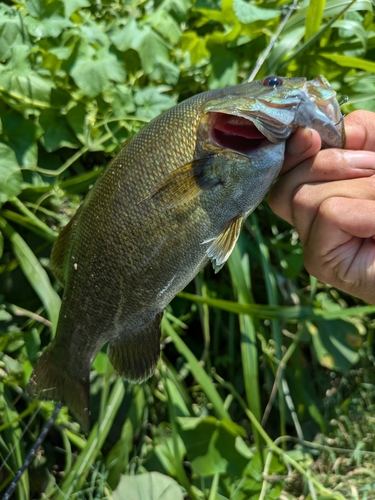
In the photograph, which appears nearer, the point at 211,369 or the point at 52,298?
the point at 52,298

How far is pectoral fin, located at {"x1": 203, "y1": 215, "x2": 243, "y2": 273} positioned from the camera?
50.7 inches

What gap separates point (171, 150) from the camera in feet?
4.17

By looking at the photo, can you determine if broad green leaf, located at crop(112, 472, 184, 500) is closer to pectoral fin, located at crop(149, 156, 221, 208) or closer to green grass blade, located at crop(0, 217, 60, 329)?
green grass blade, located at crop(0, 217, 60, 329)

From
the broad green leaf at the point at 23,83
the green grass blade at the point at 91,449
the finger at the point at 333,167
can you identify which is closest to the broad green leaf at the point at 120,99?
the broad green leaf at the point at 23,83

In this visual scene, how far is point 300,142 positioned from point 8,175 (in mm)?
1111

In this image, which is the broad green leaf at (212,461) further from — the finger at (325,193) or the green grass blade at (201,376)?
the finger at (325,193)

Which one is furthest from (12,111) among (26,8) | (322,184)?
(322,184)

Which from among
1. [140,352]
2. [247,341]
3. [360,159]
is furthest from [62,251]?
[247,341]

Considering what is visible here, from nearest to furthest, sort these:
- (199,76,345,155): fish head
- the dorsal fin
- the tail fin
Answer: (199,76,345,155): fish head
the dorsal fin
the tail fin

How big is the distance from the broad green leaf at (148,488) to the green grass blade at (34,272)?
627mm

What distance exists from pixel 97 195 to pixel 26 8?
3.61 feet

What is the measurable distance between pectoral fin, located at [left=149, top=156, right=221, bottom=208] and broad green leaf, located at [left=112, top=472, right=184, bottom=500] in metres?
1.13

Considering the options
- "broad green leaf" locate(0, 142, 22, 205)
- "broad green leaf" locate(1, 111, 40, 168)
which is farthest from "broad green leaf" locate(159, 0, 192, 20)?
"broad green leaf" locate(0, 142, 22, 205)

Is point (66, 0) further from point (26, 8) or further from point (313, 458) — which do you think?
point (313, 458)
